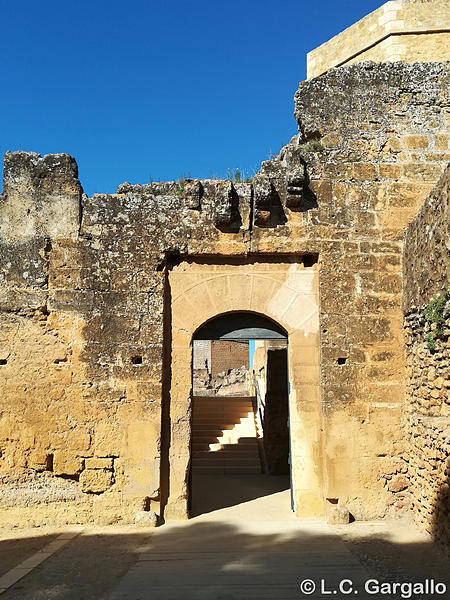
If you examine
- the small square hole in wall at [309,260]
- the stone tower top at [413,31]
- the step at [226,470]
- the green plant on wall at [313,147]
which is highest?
the stone tower top at [413,31]

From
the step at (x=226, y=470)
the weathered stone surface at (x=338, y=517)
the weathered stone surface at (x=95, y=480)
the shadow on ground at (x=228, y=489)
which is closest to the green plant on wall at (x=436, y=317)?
the weathered stone surface at (x=338, y=517)

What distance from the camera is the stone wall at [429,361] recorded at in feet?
17.0

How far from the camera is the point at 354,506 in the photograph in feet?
20.0

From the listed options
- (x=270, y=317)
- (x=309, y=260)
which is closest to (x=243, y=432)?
(x=270, y=317)

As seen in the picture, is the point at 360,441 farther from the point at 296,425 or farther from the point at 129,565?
the point at 129,565

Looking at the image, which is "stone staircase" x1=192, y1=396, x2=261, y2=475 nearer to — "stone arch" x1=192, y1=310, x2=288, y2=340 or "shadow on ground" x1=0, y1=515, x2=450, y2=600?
"stone arch" x1=192, y1=310, x2=288, y2=340

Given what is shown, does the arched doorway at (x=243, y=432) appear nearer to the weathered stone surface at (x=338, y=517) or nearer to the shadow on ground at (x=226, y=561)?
the shadow on ground at (x=226, y=561)

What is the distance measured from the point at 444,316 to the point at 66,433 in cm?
432

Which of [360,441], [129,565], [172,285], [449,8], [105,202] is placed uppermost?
[449,8]

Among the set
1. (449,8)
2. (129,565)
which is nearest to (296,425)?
(129,565)

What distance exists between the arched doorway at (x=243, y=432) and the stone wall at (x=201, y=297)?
53cm

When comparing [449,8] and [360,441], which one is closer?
[360,441]

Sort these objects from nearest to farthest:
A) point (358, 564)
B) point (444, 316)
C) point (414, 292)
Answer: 1. point (358, 564)
2. point (444, 316)
3. point (414, 292)

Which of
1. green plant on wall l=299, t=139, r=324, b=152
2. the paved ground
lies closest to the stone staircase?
the paved ground
